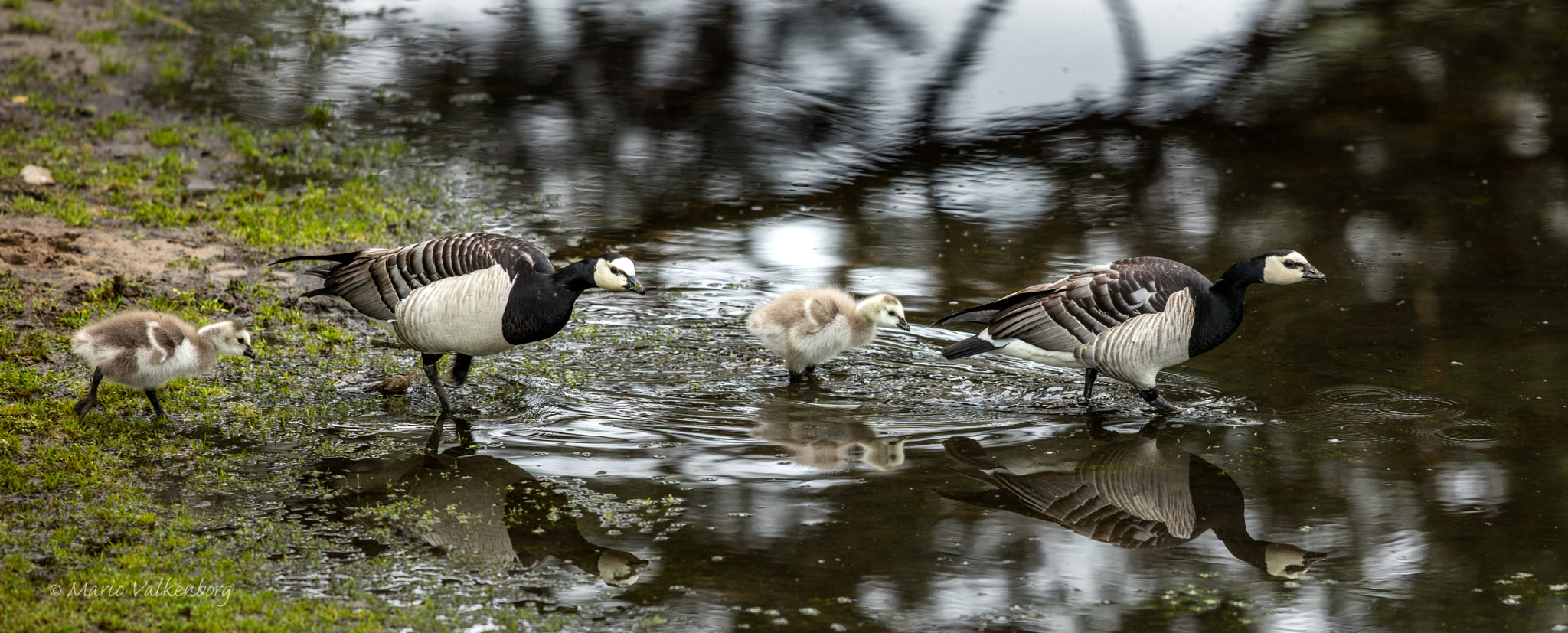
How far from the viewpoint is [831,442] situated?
7051 millimetres

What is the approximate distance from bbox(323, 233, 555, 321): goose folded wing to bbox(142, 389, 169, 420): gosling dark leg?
46.5 inches

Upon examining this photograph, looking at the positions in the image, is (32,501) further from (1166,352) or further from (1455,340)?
(1455,340)

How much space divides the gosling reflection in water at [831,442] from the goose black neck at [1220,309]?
1841mm

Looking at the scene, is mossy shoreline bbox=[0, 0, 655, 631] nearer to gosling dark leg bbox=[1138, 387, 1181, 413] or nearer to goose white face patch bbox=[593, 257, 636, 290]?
goose white face patch bbox=[593, 257, 636, 290]

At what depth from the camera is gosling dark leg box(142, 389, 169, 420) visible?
6891 millimetres

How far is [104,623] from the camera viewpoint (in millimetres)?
4777

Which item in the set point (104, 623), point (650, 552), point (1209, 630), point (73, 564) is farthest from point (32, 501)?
point (1209, 630)

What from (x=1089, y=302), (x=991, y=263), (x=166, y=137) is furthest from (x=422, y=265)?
(x=166, y=137)

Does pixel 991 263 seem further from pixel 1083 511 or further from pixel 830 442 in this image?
pixel 1083 511

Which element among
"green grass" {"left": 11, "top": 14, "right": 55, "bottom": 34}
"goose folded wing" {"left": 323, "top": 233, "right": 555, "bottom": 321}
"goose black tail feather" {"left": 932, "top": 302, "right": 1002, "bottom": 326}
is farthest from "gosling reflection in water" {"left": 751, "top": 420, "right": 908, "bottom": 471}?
"green grass" {"left": 11, "top": 14, "right": 55, "bottom": 34}

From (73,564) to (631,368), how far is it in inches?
138

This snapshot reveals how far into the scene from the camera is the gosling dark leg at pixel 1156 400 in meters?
7.51

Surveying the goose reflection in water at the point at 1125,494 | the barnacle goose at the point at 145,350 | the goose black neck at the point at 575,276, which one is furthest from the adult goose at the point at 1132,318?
the barnacle goose at the point at 145,350

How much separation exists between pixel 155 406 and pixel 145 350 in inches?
19.2
